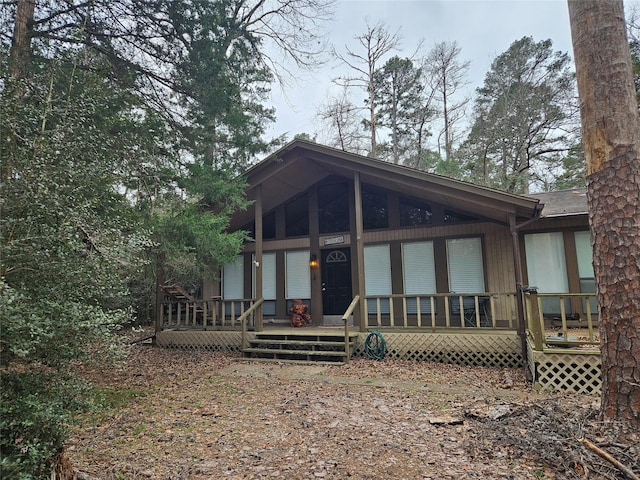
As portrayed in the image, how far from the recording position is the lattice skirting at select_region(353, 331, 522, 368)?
680 centimetres

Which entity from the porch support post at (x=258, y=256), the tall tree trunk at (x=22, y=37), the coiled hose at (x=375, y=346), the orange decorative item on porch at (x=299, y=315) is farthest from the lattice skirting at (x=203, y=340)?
the tall tree trunk at (x=22, y=37)

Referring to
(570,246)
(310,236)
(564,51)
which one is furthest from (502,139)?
(310,236)

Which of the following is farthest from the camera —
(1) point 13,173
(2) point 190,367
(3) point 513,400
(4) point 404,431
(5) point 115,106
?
(2) point 190,367

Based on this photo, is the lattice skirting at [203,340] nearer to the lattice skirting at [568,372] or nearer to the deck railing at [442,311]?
the deck railing at [442,311]

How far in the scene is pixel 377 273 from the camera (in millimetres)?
9562

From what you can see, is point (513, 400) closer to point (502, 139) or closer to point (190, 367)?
point (190, 367)

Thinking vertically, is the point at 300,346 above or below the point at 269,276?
below

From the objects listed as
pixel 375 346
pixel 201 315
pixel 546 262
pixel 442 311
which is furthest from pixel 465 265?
pixel 201 315

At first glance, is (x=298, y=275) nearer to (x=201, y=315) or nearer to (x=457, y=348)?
(x=201, y=315)

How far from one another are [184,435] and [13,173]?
2877 mm

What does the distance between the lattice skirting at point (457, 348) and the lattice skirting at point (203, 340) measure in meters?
2.89

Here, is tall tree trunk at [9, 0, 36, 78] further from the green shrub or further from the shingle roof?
the shingle roof

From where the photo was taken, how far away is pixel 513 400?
4.68 m

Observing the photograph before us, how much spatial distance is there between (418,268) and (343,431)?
19.6ft
